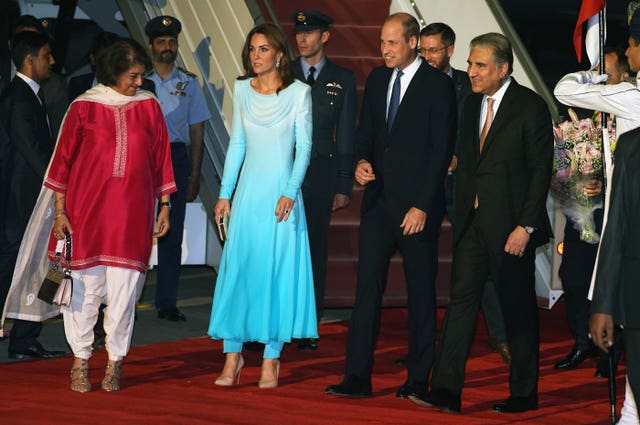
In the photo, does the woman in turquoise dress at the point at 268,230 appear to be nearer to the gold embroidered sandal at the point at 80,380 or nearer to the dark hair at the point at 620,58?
the gold embroidered sandal at the point at 80,380

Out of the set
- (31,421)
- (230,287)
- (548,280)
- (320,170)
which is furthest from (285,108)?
(548,280)

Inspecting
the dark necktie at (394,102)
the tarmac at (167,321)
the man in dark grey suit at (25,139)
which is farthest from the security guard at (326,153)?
the man in dark grey suit at (25,139)

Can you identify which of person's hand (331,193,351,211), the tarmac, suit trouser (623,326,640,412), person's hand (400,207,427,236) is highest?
person's hand (400,207,427,236)

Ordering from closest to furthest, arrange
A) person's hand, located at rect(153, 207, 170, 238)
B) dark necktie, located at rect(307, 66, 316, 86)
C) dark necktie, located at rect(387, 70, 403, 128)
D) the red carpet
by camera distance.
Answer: the red carpet, dark necktie, located at rect(387, 70, 403, 128), person's hand, located at rect(153, 207, 170, 238), dark necktie, located at rect(307, 66, 316, 86)

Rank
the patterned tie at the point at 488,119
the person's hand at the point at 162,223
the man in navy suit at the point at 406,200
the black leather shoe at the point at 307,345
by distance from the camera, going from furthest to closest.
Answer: the black leather shoe at the point at 307,345 < the person's hand at the point at 162,223 < the man in navy suit at the point at 406,200 < the patterned tie at the point at 488,119

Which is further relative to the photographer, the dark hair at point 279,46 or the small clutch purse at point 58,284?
the dark hair at point 279,46

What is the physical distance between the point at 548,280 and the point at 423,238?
149 inches

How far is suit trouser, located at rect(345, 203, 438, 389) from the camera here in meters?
6.54

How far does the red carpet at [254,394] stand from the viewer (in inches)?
238

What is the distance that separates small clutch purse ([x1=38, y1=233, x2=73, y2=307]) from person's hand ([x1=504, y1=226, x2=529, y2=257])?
230 cm

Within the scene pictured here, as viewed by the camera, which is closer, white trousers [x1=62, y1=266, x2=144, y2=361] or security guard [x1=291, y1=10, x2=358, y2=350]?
white trousers [x1=62, y1=266, x2=144, y2=361]

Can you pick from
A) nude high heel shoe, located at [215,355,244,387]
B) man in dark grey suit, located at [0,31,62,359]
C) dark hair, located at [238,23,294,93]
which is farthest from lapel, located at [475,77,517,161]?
man in dark grey suit, located at [0,31,62,359]

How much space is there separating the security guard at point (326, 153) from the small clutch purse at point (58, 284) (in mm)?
1986

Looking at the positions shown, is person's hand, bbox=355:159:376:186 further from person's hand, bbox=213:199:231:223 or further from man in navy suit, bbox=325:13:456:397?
person's hand, bbox=213:199:231:223
